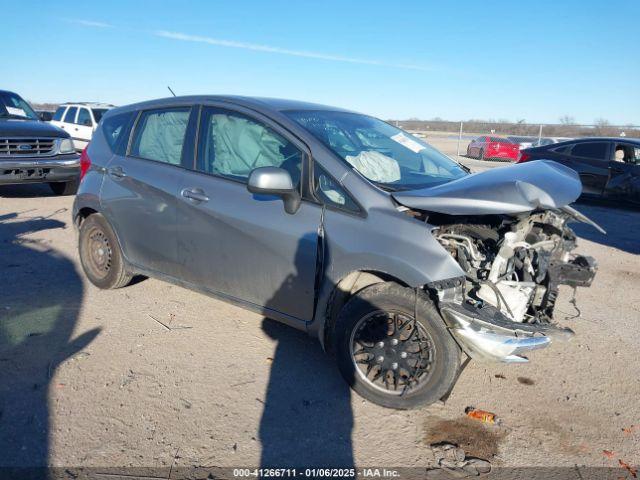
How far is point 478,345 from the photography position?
9.19 ft

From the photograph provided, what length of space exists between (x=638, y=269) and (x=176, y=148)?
18.9ft

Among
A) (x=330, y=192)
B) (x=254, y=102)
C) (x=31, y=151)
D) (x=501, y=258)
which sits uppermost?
(x=254, y=102)

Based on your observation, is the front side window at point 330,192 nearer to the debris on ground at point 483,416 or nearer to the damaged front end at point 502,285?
the damaged front end at point 502,285

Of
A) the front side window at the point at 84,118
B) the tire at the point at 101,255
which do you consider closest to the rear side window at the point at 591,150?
the tire at the point at 101,255

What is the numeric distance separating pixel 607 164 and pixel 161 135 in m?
9.68

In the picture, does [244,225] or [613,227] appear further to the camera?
[613,227]

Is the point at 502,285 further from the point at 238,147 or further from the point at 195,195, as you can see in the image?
the point at 195,195

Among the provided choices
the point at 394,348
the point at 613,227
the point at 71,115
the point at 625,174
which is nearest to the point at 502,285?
the point at 394,348

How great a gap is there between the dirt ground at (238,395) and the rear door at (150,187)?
615mm

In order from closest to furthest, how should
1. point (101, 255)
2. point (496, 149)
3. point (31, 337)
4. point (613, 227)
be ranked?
point (31, 337) → point (101, 255) → point (613, 227) → point (496, 149)

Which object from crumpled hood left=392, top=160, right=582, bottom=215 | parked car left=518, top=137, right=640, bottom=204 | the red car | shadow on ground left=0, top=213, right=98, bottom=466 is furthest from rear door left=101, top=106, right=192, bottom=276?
the red car

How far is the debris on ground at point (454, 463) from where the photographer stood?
2598 millimetres

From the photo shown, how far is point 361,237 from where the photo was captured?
306 cm

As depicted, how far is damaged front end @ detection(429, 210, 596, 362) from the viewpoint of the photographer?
2.82m
